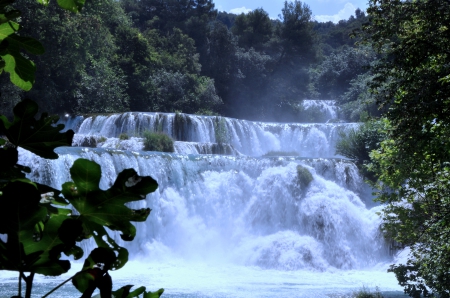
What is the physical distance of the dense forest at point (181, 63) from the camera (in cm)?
2478

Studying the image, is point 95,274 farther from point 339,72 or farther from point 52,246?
point 339,72

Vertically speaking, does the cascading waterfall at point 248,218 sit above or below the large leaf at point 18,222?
above

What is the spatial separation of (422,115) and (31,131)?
5636mm

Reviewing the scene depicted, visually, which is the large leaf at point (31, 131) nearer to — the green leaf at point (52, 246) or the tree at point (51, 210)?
the tree at point (51, 210)

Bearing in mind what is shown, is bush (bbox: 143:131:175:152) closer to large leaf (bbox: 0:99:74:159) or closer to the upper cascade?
the upper cascade

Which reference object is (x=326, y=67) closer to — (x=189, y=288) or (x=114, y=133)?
(x=114, y=133)

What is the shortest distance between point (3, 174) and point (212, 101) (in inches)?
1286

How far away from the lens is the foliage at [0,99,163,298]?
54 cm

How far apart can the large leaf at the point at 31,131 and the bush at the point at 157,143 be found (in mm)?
17300

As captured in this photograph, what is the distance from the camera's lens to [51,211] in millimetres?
690

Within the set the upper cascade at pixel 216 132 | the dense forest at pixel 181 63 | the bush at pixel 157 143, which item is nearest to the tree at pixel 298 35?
the dense forest at pixel 181 63

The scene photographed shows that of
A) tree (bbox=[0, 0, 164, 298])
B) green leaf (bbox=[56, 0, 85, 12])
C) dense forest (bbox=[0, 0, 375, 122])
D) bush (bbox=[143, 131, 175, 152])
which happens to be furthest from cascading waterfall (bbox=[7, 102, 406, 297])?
tree (bbox=[0, 0, 164, 298])

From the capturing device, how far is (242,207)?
15.6 meters

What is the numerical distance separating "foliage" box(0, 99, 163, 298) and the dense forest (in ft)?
66.0
